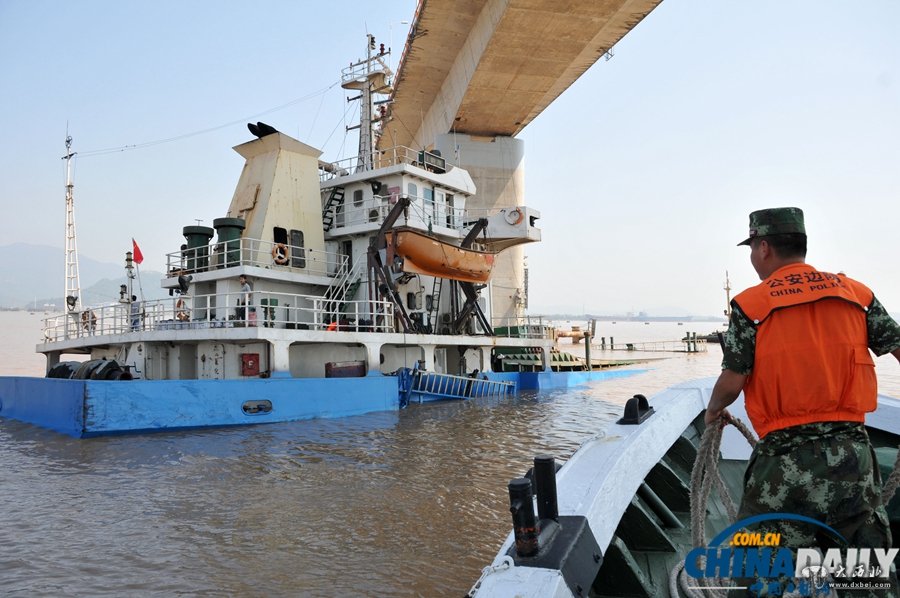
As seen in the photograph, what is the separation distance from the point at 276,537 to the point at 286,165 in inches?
521

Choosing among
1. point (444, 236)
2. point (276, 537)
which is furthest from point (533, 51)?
point (276, 537)

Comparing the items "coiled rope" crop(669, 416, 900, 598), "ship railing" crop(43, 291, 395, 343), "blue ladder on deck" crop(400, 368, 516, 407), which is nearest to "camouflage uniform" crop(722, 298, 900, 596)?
"coiled rope" crop(669, 416, 900, 598)

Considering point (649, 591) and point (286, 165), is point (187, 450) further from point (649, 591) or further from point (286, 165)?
point (286, 165)

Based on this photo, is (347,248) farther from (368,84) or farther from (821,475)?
(821,475)

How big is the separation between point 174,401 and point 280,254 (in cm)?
575

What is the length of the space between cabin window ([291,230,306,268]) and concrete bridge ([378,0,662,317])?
5.36 m

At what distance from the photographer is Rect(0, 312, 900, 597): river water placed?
4668 mm

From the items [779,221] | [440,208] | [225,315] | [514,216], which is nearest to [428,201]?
[440,208]

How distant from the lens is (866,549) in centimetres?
205

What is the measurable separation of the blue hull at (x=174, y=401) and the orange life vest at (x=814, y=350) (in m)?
11.1

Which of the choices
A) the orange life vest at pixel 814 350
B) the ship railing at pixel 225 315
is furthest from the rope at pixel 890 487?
the ship railing at pixel 225 315

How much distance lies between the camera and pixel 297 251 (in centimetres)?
1664

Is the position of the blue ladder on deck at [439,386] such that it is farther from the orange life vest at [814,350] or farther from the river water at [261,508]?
the orange life vest at [814,350]

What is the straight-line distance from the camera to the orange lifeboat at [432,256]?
15555 millimetres
